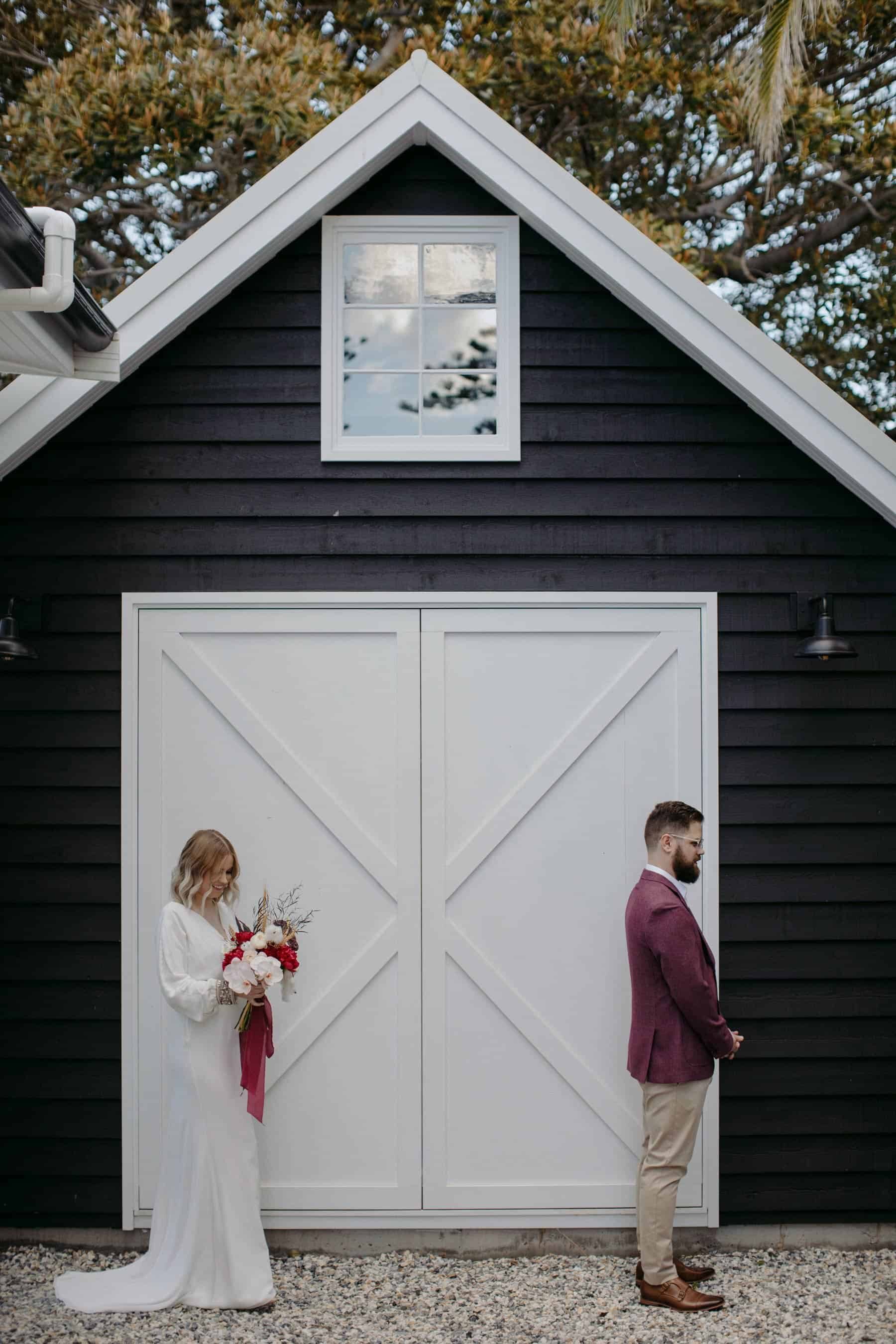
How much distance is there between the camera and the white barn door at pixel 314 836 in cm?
461

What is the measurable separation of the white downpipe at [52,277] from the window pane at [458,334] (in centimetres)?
181

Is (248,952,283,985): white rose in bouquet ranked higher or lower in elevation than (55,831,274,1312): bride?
higher

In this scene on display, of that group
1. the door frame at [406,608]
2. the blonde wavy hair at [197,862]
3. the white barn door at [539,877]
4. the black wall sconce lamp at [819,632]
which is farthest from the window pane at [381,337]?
the blonde wavy hair at [197,862]

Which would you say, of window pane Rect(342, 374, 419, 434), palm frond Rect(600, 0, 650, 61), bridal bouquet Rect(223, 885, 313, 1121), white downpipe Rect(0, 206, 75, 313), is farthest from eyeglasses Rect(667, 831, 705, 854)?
palm frond Rect(600, 0, 650, 61)

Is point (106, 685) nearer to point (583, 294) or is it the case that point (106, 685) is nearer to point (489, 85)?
point (583, 294)

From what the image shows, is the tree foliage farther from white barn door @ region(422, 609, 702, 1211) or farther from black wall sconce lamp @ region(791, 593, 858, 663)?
white barn door @ region(422, 609, 702, 1211)

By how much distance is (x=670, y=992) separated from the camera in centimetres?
411

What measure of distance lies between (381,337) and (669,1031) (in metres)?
3.06

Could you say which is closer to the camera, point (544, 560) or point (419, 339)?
point (544, 560)

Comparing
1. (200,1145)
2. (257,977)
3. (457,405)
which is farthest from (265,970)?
(457,405)

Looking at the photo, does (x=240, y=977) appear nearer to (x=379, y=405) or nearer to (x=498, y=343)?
(x=379, y=405)

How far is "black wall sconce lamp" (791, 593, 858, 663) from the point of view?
14.4 ft

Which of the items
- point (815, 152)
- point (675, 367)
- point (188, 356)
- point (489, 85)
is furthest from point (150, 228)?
point (675, 367)

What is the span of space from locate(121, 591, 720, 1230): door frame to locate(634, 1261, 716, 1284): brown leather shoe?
27cm
